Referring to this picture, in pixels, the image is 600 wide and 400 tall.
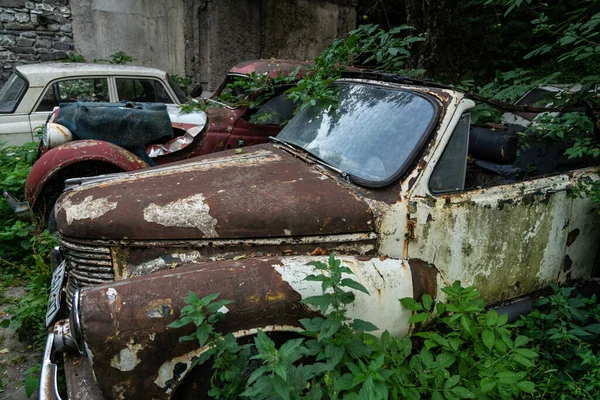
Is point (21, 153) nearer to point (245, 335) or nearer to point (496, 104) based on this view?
point (245, 335)

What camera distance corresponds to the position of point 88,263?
8.32 feet

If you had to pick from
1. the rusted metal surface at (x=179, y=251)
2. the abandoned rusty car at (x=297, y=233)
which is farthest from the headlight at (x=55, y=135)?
the rusted metal surface at (x=179, y=251)

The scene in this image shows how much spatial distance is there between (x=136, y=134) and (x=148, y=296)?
340cm

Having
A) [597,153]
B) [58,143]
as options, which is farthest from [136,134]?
[597,153]

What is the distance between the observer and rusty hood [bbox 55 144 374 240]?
2.45m

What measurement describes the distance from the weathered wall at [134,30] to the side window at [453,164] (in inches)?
360

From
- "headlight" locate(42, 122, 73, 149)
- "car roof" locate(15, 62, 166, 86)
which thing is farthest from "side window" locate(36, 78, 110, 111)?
"headlight" locate(42, 122, 73, 149)

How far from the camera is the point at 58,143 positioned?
477 centimetres

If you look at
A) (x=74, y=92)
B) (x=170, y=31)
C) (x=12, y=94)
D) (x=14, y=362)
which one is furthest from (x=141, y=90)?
(x=14, y=362)

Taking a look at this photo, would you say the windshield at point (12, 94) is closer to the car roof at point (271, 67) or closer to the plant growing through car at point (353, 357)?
the car roof at point (271, 67)

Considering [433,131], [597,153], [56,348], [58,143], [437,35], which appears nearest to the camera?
[56,348]

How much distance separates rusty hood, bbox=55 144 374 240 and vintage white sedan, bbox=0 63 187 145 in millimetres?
4292

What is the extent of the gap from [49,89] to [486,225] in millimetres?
5970

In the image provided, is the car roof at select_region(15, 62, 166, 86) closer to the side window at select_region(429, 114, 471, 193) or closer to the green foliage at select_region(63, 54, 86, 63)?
the green foliage at select_region(63, 54, 86, 63)
